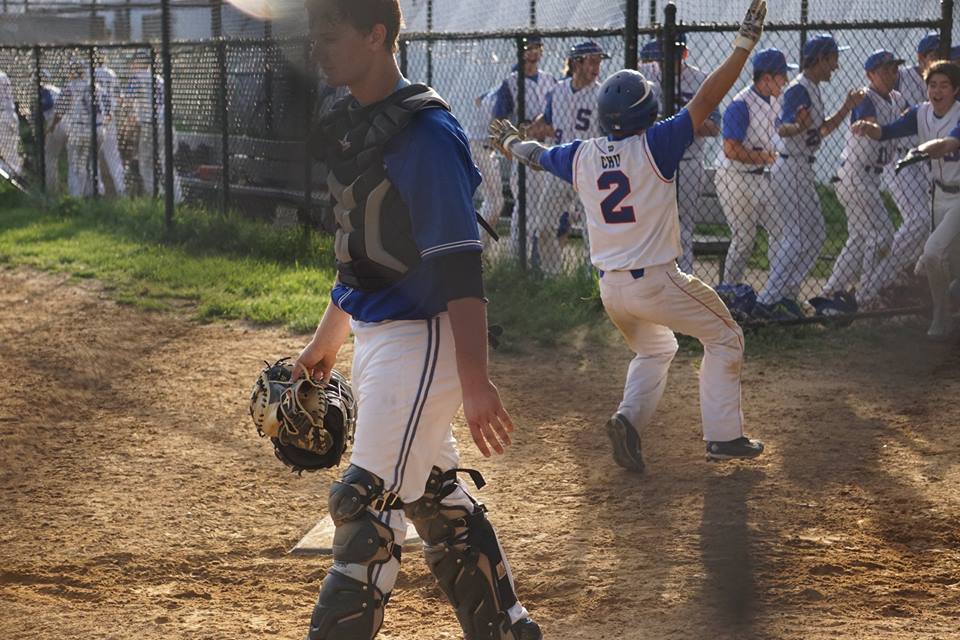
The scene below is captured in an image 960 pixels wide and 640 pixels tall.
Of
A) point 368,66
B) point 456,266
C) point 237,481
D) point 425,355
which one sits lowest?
point 237,481

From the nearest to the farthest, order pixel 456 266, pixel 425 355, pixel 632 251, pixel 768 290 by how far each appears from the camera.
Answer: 1. pixel 456 266
2. pixel 425 355
3. pixel 632 251
4. pixel 768 290

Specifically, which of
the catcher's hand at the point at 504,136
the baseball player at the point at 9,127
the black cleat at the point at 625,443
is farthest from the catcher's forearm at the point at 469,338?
the baseball player at the point at 9,127

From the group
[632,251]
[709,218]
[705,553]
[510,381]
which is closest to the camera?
[705,553]

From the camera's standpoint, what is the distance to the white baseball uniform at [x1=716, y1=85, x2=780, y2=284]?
998 cm

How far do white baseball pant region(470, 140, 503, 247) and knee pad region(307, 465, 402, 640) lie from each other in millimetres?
8969

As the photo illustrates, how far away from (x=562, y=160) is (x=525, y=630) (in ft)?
9.84

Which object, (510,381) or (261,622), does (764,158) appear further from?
(261,622)

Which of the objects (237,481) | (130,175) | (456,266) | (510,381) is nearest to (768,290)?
(510,381)

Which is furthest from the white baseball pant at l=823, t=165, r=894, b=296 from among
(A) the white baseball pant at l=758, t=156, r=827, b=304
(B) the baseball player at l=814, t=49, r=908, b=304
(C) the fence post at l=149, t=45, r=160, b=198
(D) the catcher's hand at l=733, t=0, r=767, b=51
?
(C) the fence post at l=149, t=45, r=160, b=198

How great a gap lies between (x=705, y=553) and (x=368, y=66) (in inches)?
97.9

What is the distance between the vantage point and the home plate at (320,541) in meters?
5.05

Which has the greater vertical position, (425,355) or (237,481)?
(425,355)

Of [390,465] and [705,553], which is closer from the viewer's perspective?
[390,465]

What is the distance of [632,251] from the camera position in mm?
5883
